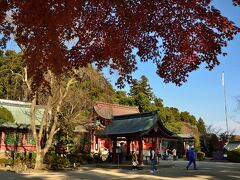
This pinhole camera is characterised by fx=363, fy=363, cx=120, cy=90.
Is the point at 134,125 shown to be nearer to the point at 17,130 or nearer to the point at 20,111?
the point at 17,130

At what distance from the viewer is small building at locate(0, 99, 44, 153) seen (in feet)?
103

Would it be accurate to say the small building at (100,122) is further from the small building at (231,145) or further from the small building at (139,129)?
the small building at (231,145)

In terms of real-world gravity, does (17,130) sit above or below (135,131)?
above

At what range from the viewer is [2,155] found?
3083cm

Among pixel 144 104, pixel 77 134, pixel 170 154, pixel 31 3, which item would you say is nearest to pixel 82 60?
pixel 31 3

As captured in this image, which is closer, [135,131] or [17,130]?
[135,131]

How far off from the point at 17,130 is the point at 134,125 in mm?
10552

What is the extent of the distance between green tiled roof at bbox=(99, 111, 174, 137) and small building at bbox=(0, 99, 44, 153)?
6.90 meters

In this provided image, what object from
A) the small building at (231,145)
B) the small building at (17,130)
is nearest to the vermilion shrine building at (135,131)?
the small building at (17,130)

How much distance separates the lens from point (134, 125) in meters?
29.7

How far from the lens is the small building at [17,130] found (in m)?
31.5

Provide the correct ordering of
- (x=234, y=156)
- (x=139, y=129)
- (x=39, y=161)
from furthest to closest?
(x=234, y=156) → (x=139, y=129) → (x=39, y=161)

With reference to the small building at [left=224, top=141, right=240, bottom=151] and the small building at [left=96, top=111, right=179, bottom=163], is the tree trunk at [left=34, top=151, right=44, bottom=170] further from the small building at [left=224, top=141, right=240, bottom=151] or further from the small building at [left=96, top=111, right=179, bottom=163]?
the small building at [left=224, top=141, right=240, bottom=151]

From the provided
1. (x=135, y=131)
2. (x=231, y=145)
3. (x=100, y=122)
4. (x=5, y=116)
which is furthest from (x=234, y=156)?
(x=5, y=116)
